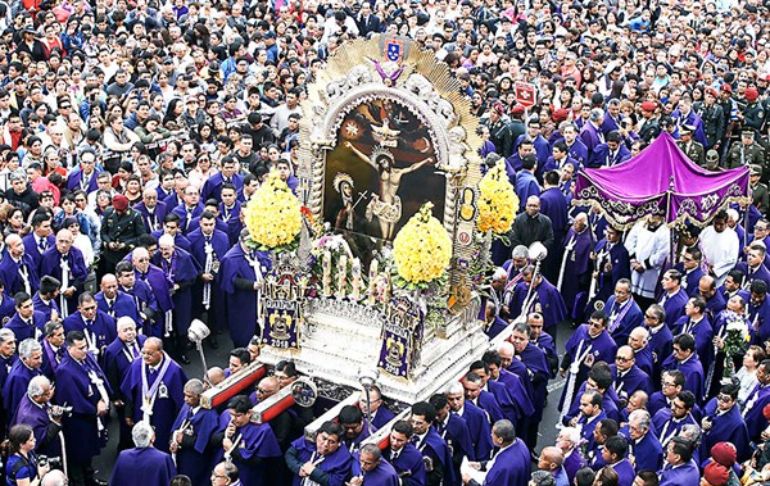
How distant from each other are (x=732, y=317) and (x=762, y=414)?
1891 millimetres

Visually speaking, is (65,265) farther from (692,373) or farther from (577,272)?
(692,373)

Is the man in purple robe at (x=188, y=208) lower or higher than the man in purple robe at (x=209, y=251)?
higher

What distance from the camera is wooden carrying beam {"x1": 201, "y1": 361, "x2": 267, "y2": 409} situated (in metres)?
11.8

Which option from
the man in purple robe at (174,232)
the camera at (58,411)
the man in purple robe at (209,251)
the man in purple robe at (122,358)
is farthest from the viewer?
the man in purple robe at (209,251)

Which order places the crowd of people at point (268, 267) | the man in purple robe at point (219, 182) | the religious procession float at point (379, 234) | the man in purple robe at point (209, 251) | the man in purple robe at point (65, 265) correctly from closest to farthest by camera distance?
1. the crowd of people at point (268, 267)
2. the religious procession float at point (379, 234)
3. the man in purple robe at point (65, 265)
4. the man in purple robe at point (209, 251)
5. the man in purple robe at point (219, 182)

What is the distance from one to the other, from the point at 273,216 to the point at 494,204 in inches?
103

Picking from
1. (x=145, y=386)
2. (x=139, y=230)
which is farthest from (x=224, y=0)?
(x=145, y=386)

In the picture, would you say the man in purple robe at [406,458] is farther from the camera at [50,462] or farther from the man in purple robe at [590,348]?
the camera at [50,462]

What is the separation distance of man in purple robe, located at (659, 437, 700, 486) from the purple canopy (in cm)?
603

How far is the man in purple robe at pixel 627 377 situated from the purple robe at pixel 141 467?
203 inches

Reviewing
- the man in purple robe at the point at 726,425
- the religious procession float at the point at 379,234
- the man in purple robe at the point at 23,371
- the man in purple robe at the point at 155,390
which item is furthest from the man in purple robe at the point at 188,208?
the man in purple robe at the point at 726,425

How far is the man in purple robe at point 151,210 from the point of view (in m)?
16.4

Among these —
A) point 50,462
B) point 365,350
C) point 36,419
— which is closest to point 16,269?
point 36,419

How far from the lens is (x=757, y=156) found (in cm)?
2067
